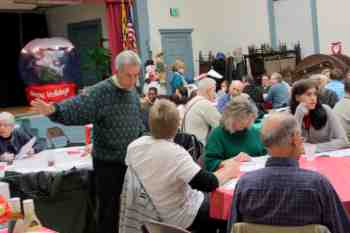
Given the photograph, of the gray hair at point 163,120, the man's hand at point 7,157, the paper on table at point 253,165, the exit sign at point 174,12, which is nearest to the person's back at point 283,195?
the gray hair at point 163,120

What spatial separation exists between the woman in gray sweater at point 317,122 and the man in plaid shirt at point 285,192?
1.71m

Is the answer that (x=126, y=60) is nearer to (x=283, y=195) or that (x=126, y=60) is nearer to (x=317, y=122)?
(x=317, y=122)

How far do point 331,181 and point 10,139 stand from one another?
3199mm

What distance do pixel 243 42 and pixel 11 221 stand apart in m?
11.0

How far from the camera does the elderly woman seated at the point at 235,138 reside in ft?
11.3

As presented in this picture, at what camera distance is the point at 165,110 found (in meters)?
2.95

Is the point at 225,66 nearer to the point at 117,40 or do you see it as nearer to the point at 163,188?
the point at 117,40

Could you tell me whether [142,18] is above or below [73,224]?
above

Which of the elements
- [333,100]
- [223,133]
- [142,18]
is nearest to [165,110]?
[223,133]

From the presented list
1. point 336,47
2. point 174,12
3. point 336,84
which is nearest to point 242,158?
point 336,84

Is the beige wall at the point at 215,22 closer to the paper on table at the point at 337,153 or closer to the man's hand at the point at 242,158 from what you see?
the paper on table at the point at 337,153

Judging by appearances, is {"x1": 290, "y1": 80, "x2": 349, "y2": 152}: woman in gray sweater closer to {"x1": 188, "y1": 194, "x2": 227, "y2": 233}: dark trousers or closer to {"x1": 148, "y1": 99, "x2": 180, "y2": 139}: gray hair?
{"x1": 188, "y1": 194, "x2": 227, "y2": 233}: dark trousers

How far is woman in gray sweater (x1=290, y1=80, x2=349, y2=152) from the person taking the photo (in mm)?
3781

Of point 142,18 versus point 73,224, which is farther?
point 142,18
